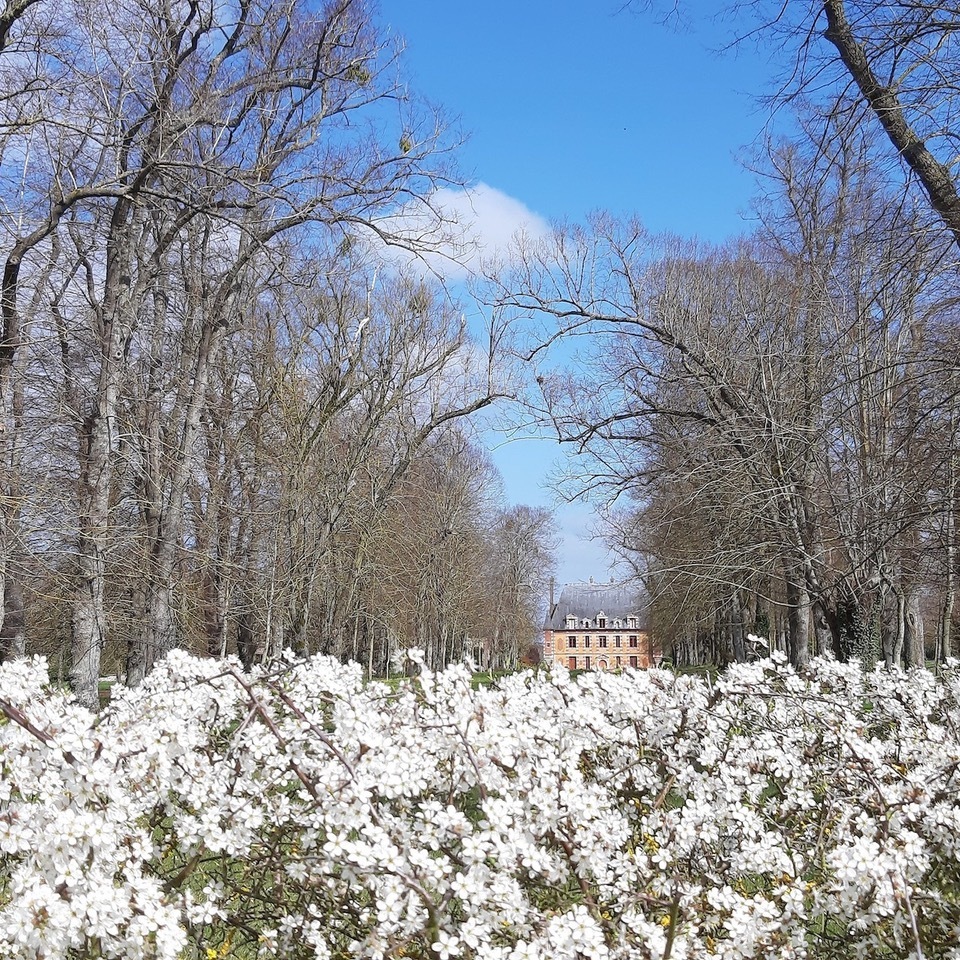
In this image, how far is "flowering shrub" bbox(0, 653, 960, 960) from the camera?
2.23 meters

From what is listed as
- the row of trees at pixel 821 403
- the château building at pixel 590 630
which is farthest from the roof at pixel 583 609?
the row of trees at pixel 821 403

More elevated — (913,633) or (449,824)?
(913,633)

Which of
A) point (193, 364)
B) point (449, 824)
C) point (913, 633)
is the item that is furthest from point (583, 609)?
point (449, 824)

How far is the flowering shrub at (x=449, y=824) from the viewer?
2.23 meters

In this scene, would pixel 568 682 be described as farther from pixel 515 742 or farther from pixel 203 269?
pixel 203 269

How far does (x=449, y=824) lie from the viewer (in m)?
2.32

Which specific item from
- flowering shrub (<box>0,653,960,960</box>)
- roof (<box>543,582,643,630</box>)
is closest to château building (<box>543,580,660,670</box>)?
roof (<box>543,582,643,630</box>)

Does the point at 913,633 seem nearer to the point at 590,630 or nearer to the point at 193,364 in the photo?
the point at 193,364

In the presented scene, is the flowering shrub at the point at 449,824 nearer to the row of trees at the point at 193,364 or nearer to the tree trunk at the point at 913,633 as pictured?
the row of trees at the point at 193,364

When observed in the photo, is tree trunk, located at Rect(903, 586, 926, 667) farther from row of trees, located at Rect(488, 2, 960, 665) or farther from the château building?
the château building

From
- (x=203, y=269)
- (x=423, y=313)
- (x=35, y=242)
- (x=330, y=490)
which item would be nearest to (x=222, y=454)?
(x=330, y=490)

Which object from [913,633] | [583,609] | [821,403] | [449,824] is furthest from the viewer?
[583,609]

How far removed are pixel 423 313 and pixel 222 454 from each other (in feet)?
16.2

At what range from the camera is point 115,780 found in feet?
7.73
